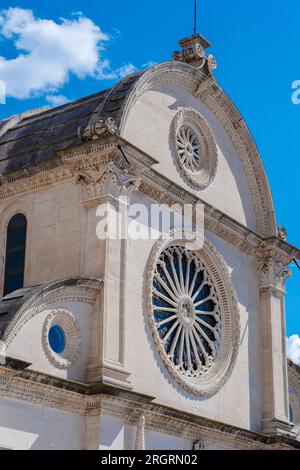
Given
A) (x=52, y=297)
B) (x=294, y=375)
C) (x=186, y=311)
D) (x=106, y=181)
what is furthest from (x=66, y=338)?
(x=294, y=375)

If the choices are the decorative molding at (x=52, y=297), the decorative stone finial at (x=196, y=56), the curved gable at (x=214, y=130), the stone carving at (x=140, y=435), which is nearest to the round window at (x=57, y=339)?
the decorative molding at (x=52, y=297)

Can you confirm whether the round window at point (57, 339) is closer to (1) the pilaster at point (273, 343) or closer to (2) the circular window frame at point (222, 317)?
(2) the circular window frame at point (222, 317)

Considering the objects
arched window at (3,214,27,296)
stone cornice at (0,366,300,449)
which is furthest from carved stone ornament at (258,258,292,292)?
arched window at (3,214,27,296)

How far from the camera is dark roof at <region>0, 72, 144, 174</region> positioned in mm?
28312

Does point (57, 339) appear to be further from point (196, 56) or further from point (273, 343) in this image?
point (196, 56)

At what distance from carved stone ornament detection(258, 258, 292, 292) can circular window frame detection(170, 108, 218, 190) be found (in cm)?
348

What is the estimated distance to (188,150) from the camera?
3175 centimetres

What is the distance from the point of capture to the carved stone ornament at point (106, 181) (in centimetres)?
2653

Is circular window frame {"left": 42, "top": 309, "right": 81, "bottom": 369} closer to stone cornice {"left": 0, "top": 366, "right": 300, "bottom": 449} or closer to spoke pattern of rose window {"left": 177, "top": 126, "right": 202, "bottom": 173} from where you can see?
stone cornice {"left": 0, "top": 366, "right": 300, "bottom": 449}

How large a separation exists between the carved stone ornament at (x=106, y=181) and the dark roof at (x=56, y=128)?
149 cm

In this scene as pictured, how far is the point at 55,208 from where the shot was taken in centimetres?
2764
